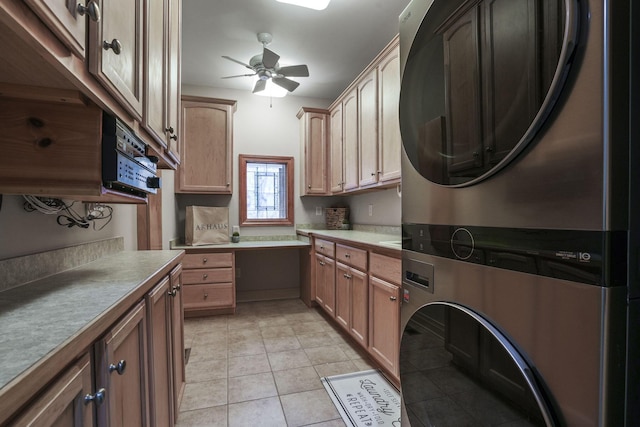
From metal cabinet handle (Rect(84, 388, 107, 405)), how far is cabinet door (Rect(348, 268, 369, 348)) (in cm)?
173

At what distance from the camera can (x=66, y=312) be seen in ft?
2.28

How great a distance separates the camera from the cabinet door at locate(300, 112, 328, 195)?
3.77 m

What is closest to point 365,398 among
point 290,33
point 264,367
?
point 264,367

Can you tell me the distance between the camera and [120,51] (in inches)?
34.2

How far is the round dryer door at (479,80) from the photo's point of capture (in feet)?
1.89

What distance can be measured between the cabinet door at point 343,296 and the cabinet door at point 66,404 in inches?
79.1

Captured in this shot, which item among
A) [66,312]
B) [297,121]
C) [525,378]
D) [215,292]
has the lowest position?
[215,292]

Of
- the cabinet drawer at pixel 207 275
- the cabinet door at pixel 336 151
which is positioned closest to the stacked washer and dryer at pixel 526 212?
the cabinet door at pixel 336 151

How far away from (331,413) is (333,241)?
1423mm

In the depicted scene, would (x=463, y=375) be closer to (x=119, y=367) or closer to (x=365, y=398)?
(x=119, y=367)

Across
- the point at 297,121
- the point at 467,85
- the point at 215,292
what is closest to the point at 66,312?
the point at 467,85

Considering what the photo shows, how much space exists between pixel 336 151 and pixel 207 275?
6.31 feet

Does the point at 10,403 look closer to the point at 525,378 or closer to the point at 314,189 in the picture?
the point at 525,378

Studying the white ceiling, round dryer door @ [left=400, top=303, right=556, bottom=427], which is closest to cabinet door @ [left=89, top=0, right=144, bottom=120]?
round dryer door @ [left=400, top=303, right=556, bottom=427]
